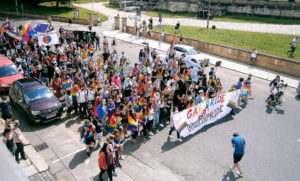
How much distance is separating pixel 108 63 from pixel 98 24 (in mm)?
24409

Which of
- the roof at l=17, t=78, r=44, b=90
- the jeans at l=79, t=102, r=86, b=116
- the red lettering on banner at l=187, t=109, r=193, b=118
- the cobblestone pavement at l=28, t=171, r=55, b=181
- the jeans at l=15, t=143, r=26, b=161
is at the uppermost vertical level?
the roof at l=17, t=78, r=44, b=90

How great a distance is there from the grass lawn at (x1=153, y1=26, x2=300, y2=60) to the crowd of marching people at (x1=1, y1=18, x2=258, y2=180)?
11.1 m

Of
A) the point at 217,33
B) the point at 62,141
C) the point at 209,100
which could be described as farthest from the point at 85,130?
the point at 217,33

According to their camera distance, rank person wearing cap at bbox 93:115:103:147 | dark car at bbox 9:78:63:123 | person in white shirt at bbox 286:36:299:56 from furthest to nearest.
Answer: person in white shirt at bbox 286:36:299:56, dark car at bbox 9:78:63:123, person wearing cap at bbox 93:115:103:147

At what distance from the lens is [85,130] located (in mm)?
8570

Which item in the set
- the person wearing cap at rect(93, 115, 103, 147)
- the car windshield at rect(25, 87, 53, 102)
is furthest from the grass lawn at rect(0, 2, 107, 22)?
the person wearing cap at rect(93, 115, 103, 147)

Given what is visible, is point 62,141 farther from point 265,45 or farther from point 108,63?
point 265,45

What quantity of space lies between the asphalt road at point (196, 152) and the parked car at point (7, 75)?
244 cm

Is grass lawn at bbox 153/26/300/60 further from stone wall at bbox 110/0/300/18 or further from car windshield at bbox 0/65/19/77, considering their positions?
stone wall at bbox 110/0/300/18

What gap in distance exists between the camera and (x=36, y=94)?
38.0 feet

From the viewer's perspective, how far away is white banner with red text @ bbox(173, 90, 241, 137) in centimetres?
991

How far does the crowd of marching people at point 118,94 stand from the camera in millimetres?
9000

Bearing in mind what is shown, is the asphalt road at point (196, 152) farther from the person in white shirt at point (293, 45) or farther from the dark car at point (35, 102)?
the person in white shirt at point (293, 45)

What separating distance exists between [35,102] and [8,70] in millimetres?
5203
